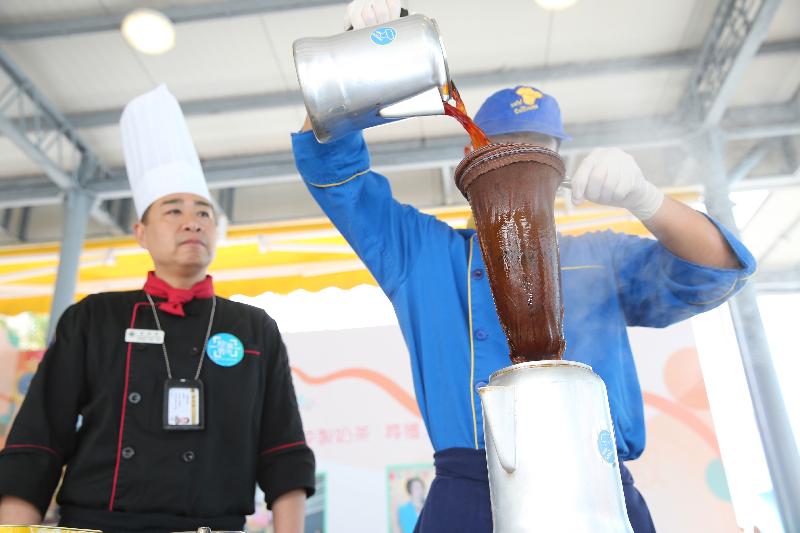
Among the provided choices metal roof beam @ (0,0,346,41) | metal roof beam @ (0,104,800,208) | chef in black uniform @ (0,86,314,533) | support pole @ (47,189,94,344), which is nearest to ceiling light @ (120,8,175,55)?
metal roof beam @ (0,0,346,41)

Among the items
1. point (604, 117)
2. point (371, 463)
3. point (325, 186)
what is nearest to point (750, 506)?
point (371, 463)

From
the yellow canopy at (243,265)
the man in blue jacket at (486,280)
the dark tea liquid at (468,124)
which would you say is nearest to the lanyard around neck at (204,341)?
the man in blue jacket at (486,280)

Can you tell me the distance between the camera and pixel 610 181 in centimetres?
88

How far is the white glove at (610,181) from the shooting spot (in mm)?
869

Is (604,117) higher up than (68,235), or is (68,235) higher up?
(604,117)

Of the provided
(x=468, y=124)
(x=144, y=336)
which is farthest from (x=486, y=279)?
(x=144, y=336)

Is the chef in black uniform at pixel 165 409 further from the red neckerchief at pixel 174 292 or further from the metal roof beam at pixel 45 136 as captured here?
the metal roof beam at pixel 45 136

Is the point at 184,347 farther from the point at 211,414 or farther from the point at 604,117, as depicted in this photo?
the point at 604,117

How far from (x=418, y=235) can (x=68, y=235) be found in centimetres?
451

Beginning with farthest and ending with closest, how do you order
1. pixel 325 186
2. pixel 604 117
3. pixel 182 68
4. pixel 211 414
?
pixel 604 117 → pixel 182 68 → pixel 211 414 → pixel 325 186

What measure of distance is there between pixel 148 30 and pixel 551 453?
4311mm

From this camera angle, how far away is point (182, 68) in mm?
4668

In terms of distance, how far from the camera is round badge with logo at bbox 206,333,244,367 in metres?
1.41

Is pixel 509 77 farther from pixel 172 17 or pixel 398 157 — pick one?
pixel 172 17
